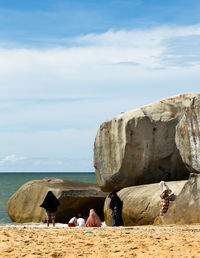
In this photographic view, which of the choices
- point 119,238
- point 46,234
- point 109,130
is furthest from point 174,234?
point 109,130

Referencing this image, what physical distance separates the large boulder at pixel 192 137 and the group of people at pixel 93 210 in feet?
4.37

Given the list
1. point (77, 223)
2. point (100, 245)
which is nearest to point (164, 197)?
point (77, 223)

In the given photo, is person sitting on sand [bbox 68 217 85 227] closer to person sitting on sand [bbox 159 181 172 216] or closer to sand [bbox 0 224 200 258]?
person sitting on sand [bbox 159 181 172 216]

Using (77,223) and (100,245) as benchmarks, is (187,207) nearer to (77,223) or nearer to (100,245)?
(77,223)

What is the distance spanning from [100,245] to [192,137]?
7.39m

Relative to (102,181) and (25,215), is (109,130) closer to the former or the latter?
(102,181)

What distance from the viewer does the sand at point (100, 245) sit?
1044 centimetres

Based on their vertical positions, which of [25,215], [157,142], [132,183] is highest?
[157,142]

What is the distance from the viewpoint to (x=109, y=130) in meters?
24.0

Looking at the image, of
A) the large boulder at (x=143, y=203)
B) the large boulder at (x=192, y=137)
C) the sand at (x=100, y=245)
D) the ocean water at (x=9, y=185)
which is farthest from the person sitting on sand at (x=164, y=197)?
the ocean water at (x=9, y=185)

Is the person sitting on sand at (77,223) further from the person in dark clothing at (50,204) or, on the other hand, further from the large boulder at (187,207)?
the large boulder at (187,207)

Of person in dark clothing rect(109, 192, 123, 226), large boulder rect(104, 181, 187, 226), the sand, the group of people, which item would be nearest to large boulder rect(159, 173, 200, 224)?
the group of people

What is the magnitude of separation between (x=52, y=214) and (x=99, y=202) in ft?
22.5

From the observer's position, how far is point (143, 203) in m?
19.2
